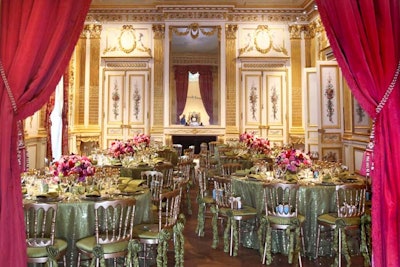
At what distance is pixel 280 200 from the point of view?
4562mm

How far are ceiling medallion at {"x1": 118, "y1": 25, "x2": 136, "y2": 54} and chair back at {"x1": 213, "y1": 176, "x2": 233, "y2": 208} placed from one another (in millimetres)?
7706

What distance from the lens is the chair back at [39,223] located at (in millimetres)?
3145

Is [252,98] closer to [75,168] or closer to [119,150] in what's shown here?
[119,150]

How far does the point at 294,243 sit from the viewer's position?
4.26 meters

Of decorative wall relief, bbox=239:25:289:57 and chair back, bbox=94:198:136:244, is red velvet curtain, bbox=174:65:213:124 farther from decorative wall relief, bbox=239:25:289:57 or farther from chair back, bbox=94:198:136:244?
chair back, bbox=94:198:136:244

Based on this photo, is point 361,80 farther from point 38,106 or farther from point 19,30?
point 19,30

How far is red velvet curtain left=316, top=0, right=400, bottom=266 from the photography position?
276 centimetres

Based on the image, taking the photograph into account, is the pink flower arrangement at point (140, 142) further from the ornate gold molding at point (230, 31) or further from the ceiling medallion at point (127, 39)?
the ornate gold molding at point (230, 31)

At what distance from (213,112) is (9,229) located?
8.94 meters

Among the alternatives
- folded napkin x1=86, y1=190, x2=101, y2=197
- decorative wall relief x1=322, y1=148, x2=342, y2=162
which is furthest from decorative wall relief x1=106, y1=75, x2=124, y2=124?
folded napkin x1=86, y1=190, x2=101, y2=197

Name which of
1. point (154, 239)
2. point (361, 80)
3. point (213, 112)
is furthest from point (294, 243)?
point (213, 112)

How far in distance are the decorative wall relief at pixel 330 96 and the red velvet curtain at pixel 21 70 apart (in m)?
7.05

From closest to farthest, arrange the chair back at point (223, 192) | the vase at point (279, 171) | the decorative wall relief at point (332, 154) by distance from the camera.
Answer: the chair back at point (223, 192) < the vase at point (279, 171) < the decorative wall relief at point (332, 154)

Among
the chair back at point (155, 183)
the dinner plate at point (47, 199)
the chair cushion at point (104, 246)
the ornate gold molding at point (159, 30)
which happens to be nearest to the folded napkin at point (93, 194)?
the dinner plate at point (47, 199)
